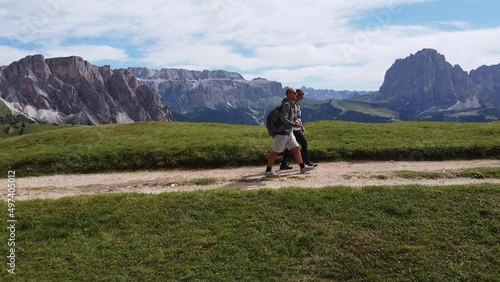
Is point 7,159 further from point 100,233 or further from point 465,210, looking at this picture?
point 465,210

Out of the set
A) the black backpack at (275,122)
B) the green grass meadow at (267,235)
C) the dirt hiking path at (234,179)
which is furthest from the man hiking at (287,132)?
the green grass meadow at (267,235)

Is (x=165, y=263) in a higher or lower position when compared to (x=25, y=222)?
lower

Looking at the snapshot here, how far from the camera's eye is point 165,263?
12344 mm

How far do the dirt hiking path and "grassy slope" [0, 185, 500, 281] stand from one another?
194 centimetres

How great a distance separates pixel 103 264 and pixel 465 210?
508 inches

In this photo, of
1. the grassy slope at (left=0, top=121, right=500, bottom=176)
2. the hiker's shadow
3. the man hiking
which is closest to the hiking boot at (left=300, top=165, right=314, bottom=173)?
the man hiking

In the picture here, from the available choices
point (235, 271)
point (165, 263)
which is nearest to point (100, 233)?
point (165, 263)

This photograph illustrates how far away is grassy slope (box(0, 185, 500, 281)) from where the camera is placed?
11898mm

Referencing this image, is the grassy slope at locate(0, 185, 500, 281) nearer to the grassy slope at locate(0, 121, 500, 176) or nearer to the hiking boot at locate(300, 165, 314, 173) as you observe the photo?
the hiking boot at locate(300, 165, 314, 173)

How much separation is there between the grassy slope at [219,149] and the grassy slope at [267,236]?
8.17 meters

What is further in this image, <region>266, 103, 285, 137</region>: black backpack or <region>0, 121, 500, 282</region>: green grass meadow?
<region>266, 103, 285, 137</region>: black backpack

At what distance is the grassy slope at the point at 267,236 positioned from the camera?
11.9 meters

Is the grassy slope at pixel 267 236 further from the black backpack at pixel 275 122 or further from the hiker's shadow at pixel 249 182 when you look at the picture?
the black backpack at pixel 275 122

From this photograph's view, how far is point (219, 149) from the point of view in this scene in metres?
25.6
